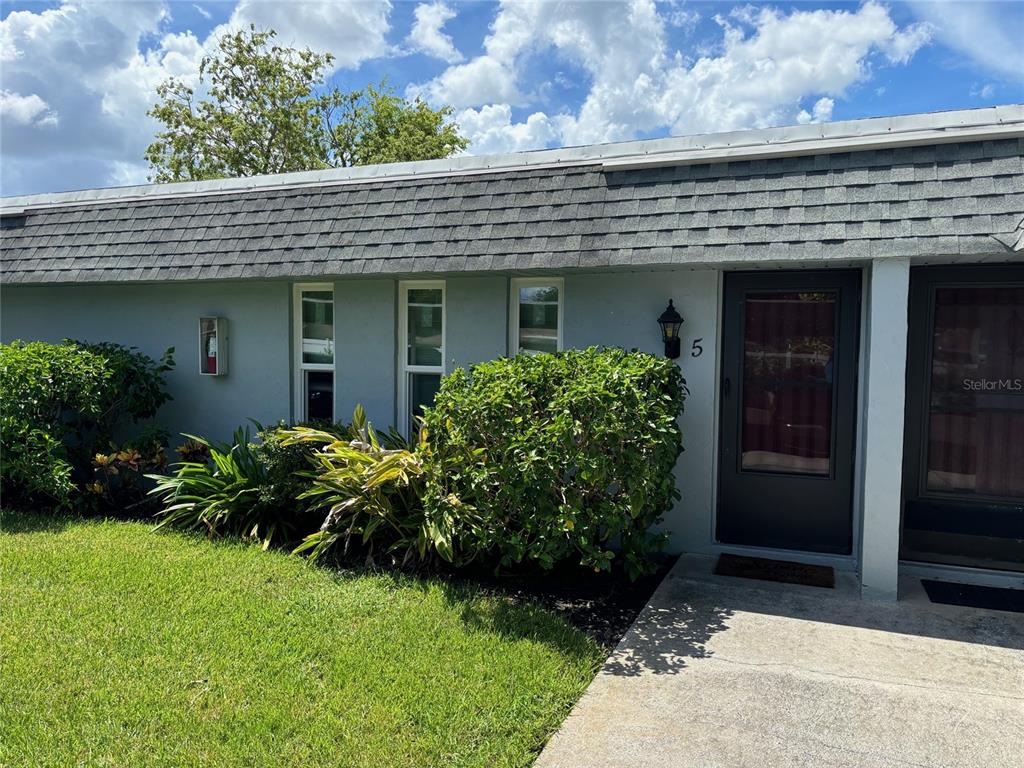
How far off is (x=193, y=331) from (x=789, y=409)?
589 cm

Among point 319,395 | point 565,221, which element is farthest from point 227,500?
point 565,221

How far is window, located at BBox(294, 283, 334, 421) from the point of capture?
6.86 metres

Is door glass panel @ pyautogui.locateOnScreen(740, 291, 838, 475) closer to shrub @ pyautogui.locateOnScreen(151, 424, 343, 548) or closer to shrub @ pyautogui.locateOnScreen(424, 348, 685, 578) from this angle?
shrub @ pyautogui.locateOnScreen(424, 348, 685, 578)

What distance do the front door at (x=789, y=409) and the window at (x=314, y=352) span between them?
3772mm

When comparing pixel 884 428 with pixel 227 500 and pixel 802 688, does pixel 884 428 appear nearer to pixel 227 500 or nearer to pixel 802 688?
pixel 802 688

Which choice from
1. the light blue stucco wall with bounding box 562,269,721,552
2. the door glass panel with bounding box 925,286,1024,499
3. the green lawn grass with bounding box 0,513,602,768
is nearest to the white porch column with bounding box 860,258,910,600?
the door glass panel with bounding box 925,286,1024,499

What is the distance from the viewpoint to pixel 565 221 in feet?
17.8

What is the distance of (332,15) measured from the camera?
1165cm

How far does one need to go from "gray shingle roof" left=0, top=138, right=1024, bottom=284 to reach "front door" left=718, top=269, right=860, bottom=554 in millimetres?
743

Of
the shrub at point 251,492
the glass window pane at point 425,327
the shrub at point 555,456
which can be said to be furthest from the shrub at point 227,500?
the shrub at point 555,456

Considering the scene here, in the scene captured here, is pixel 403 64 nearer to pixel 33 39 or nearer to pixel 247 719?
pixel 33 39

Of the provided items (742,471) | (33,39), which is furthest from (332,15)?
A: (742,471)

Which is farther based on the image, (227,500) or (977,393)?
(227,500)

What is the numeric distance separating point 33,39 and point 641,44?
24.2 ft
